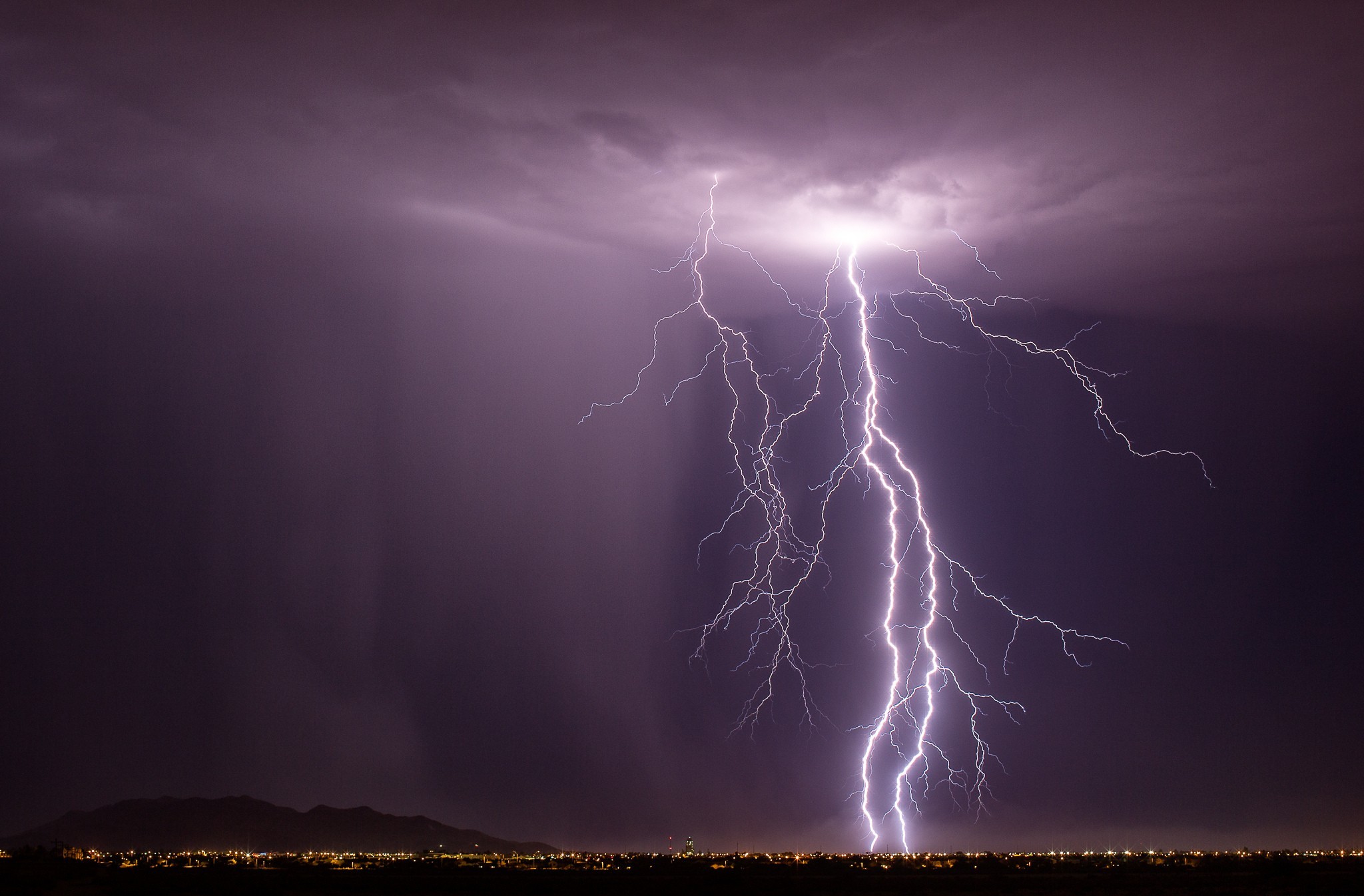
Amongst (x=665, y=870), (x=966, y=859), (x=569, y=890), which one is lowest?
(x=966, y=859)

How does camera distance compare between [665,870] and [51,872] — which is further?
[665,870]

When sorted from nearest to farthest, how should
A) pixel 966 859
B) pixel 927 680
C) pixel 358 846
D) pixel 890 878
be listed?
Answer: pixel 927 680 < pixel 890 878 < pixel 966 859 < pixel 358 846

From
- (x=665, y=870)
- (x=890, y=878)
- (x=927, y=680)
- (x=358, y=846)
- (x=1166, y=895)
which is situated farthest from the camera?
(x=358, y=846)

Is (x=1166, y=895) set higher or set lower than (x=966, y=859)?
higher

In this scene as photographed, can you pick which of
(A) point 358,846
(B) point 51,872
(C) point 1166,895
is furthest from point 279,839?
(C) point 1166,895

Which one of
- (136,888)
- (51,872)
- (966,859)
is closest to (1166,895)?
(966,859)

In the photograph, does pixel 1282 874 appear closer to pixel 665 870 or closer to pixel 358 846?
pixel 665 870
